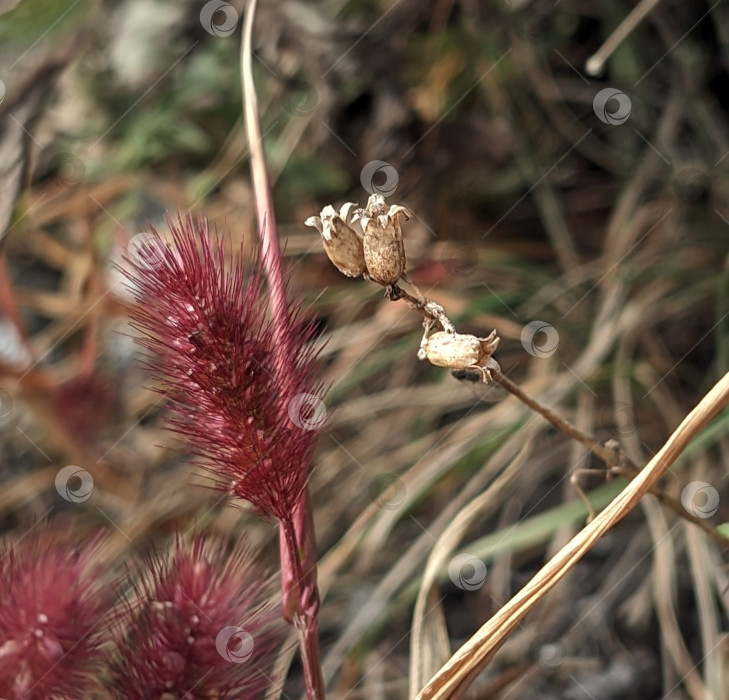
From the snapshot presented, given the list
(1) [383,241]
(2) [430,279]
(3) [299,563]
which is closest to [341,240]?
(1) [383,241]

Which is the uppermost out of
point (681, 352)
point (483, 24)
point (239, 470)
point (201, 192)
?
point (483, 24)

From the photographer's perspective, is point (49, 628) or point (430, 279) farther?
point (430, 279)

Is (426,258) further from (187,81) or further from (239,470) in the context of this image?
(239,470)

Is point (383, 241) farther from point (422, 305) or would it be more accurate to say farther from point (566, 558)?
point (566, 558)

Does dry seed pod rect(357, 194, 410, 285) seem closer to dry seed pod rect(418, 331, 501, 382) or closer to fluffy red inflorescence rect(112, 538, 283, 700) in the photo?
dry seed pod rect(418, 331, 501, 382)

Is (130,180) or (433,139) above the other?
(433,139)

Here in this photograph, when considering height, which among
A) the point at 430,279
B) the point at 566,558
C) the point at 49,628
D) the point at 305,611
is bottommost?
the point at 49,628

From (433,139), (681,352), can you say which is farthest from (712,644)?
(433,139)
